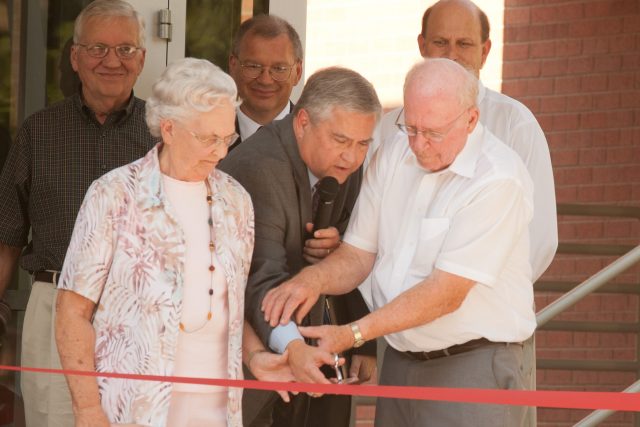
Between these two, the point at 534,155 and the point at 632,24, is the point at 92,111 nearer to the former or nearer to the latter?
the point at 534,155

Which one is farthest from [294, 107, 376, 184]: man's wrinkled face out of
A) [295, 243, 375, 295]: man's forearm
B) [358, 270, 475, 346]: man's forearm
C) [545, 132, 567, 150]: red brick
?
[545, 132, 567, 150]: red brick

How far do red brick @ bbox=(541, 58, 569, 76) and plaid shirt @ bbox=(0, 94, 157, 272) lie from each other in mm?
4479

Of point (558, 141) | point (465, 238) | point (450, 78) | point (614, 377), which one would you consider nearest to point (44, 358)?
point (465, 238)

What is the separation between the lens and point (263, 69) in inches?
203

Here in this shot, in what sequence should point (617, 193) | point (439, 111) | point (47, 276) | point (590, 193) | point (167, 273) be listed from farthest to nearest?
point (590, 193) → point (617, 193) → point (47, 276) → point (439, 111) → point (167, 273)

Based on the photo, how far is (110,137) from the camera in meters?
4.89

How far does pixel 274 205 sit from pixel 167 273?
566 millimetres

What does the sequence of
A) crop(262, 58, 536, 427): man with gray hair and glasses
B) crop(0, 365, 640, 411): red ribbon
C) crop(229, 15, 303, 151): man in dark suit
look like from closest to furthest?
crop(0, 365, 640, 411): red ribbon < crop(262, 58, 536, 427): man with gray hair and glasses < crop(229, 15, 303, 151): man in dark suit

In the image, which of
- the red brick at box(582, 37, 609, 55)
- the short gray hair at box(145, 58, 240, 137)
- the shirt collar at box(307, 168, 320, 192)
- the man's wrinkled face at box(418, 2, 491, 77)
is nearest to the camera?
the short gray hair at box(145, 58, 240, 137)

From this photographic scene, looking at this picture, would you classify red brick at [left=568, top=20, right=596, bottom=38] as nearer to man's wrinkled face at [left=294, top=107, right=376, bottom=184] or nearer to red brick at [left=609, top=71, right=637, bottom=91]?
red brick at [left=609, top=71, right=637, bottom=91]

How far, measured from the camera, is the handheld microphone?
3994mm

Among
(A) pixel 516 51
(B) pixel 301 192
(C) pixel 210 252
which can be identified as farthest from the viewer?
(A) pixel 516 51

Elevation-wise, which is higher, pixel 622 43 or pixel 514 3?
pixel 514 3

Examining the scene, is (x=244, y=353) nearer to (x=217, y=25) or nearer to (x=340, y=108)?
(x=340, y=108)
